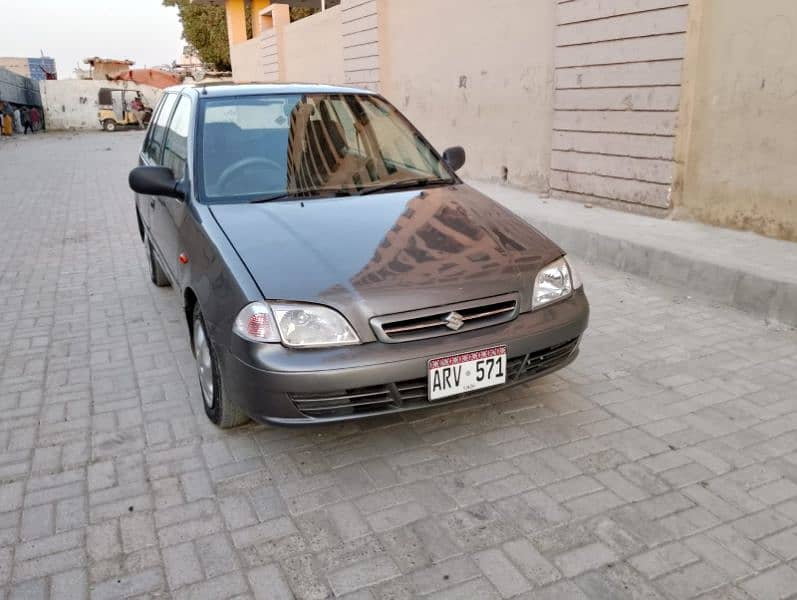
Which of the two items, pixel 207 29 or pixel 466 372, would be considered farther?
pixel 207 29

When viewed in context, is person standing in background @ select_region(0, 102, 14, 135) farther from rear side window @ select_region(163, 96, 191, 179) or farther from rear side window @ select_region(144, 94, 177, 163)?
rear side window @ select_region(163, 96, 191, 179)

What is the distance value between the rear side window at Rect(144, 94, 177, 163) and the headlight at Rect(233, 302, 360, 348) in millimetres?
2775

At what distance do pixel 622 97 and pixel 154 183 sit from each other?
532 cm

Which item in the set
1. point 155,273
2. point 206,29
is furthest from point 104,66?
point 155,273

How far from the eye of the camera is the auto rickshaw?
103 feet

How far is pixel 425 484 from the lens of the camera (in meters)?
2.90

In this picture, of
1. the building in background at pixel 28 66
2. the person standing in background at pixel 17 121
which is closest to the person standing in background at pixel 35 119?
the person standing in background at pixel 17 121

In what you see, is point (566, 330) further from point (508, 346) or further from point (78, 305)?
point (78, 305)

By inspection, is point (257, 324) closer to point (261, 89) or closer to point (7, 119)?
point (261, 89)

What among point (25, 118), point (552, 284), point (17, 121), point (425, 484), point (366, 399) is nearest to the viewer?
point (366, 399)

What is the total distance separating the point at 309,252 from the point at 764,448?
7.45ft

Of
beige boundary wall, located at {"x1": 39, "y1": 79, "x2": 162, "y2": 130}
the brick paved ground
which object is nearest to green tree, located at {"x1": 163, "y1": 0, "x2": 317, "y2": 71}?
beige boundary wall, located at {"x1": 39, "y1": 79, "x2": 162, "y2": 130}

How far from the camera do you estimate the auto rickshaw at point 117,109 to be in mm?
31250

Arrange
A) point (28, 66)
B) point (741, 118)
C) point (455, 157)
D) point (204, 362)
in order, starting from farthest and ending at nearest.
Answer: point (28, 66)
point (741, 118)
point (455, 157)
point (204, 362)
